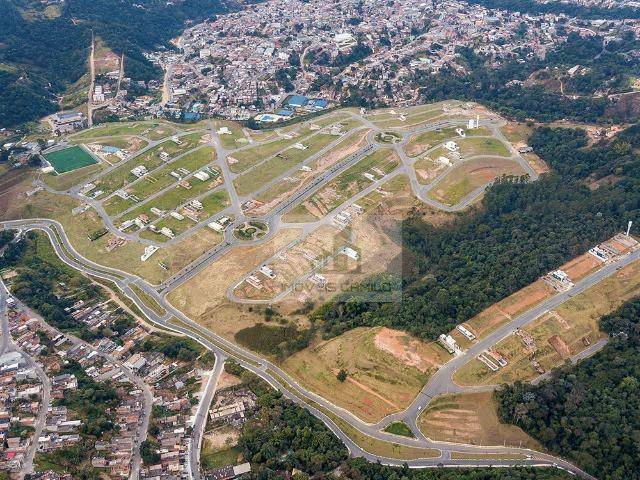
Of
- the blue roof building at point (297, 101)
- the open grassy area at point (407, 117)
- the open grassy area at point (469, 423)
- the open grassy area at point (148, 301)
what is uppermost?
the open grassy area at point (407, 117)

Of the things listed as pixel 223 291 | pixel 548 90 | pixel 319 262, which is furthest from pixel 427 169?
pixel 548 90

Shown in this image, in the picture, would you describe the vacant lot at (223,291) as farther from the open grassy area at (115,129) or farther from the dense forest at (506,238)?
the open grassy area at (115,129)

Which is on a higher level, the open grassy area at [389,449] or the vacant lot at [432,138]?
the vacant lot at [432,138]

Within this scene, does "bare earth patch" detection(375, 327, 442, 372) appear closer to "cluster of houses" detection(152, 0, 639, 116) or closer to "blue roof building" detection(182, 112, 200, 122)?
"cluster of houses" detection(152, 0, 639, 116)

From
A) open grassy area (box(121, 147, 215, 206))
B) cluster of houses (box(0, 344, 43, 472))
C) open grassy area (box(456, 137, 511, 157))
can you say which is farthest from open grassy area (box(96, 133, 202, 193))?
open grassy area (box(456, 137, 511, 157))

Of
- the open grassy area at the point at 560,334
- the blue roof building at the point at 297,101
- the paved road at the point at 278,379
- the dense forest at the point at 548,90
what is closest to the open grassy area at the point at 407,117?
the dense forest at the point at 548,90

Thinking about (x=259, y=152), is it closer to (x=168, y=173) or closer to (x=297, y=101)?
(x=168, y=173)
